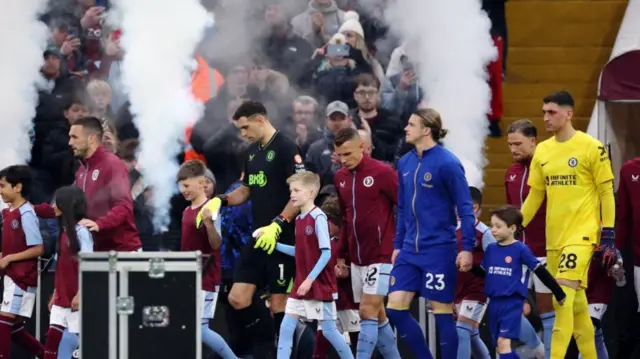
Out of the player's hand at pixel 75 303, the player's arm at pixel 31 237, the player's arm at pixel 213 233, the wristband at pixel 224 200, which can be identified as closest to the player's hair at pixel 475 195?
the wristband at pixel 224 200

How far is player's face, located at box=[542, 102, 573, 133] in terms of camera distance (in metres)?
11.4

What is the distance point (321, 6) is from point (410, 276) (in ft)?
17.0

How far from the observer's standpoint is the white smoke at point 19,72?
573 inches

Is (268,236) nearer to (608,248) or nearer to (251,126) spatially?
(251,126)

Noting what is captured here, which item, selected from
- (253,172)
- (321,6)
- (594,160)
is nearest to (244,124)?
(253,172)

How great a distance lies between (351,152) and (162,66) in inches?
131

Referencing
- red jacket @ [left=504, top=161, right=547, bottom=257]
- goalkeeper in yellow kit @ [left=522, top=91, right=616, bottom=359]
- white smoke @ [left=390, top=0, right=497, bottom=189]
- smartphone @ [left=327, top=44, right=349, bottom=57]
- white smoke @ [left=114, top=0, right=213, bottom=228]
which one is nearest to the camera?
goalkeeper in yellow kit @ [left=522, top=91, right=616, bottom=359]

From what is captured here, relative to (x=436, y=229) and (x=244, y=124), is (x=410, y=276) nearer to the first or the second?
(x=436, y=229)

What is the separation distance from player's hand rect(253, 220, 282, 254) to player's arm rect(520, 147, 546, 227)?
190 centimetres

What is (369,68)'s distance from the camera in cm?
1515

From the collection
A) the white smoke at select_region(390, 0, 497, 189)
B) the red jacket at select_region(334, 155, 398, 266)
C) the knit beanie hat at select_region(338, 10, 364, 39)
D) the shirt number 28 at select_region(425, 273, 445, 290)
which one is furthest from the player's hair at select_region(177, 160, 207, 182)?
the white smoke at select_region(390, 0, 497, 189)

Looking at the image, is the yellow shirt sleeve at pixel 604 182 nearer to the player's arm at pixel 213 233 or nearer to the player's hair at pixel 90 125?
the player's arm at pixel 213 233

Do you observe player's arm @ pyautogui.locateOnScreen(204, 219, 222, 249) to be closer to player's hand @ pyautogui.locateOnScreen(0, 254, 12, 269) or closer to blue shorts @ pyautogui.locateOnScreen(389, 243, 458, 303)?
blue shorts @ pyautogui.locateOnScreen(389, 243, 458, 303)

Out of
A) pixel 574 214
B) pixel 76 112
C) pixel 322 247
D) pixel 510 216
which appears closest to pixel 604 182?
pixel 574 214
